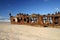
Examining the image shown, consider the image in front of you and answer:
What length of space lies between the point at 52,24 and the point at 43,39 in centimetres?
972

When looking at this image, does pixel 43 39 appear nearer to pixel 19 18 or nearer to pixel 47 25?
pixel 47 25

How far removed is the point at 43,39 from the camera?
933 centimetres

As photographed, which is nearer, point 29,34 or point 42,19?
point 29,34

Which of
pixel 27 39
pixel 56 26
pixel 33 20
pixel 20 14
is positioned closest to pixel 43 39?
pixel 27 39

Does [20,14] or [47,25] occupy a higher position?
[20,14]

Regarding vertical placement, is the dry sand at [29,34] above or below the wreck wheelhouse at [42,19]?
below

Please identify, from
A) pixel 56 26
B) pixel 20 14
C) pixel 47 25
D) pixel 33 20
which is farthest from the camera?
pixel 20 14

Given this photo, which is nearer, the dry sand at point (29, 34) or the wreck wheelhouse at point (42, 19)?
the dry sand at point (29, 34)

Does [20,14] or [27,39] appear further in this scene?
[20,14]

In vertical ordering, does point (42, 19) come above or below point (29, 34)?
above

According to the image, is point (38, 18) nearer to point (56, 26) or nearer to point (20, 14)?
point (56, 26)

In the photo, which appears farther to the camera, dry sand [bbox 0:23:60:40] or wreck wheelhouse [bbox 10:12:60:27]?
wreck wheelhouse [bbox 10:12:60:27]

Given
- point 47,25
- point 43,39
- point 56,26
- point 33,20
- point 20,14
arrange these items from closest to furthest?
point 43,39
point 56,26
point 47,25
point 33,20
point 20,14

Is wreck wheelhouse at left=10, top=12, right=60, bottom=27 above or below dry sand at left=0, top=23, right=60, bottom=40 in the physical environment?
above
